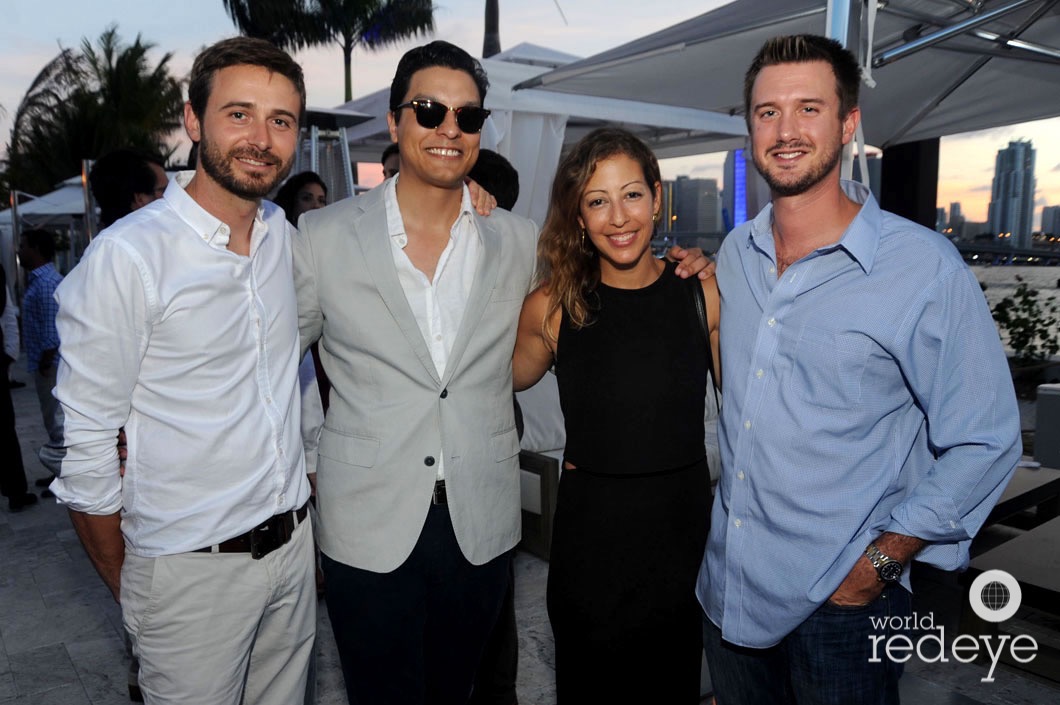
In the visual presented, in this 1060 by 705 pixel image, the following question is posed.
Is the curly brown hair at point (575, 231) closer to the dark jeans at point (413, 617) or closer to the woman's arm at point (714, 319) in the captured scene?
the woman's arm at point (714, 319)

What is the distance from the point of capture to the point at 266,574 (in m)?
1.88

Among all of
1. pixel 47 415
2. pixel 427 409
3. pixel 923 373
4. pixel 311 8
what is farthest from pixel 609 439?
pixel 311 8

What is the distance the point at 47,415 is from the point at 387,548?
5887 millimetres

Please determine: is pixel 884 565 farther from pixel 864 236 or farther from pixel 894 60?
pixel 894 60

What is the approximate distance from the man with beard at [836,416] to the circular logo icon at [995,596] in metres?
1.60

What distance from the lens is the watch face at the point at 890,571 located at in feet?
5.41

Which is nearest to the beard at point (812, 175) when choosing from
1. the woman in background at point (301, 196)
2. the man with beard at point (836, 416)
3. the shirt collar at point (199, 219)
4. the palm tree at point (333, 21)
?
the man with beard at point (836, 416)

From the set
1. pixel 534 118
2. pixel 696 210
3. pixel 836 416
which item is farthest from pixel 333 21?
pixel 836 416

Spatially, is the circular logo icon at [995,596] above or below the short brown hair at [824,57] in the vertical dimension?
below

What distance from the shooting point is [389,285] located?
202 centimetres

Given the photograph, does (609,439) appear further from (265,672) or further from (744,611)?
(265,672)

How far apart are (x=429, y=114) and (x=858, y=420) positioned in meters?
1.37

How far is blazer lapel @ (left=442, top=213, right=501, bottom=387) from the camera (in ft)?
6.73

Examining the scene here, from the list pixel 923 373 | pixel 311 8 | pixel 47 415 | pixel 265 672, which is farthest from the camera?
pixel 311 8
